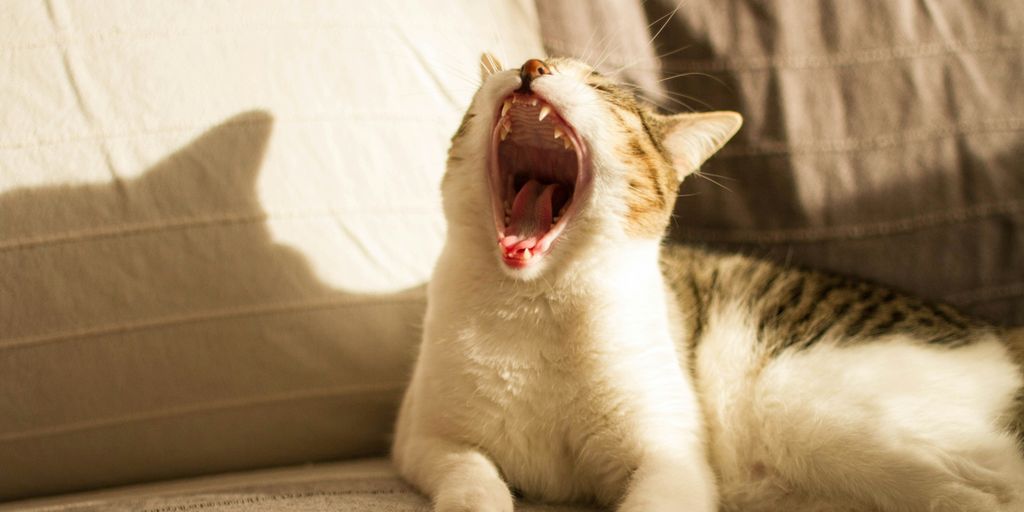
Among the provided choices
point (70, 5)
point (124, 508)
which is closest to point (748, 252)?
point (124, 508)

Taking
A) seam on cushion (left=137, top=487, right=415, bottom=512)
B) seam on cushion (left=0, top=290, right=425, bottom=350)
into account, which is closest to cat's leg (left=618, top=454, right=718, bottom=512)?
A: seam on cushion (left=137, top=487, right=415, bottom=512)

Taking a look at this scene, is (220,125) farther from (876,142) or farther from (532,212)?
(876,142)

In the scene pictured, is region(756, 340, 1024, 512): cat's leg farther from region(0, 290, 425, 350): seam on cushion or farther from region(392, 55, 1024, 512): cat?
region(0, 290, 425, 350): seam on cushion

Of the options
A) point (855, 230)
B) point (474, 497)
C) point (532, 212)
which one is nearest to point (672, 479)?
point (474, 497)

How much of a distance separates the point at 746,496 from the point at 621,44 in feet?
3.56

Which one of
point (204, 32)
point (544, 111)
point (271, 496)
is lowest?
point (271, 496)

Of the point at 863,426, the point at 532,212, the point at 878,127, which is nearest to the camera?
the point at 863,426

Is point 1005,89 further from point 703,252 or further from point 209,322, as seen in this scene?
point 209,322

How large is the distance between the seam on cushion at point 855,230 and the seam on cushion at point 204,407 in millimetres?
878

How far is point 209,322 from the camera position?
61.9 inches

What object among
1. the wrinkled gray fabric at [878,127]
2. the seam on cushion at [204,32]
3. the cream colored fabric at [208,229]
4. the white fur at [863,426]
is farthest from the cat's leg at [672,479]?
the seam on cushion at [204,32]

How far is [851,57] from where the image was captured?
1.83 m

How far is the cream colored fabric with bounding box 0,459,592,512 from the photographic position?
1280 millimetres

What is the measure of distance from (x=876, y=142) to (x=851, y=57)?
213 mm
